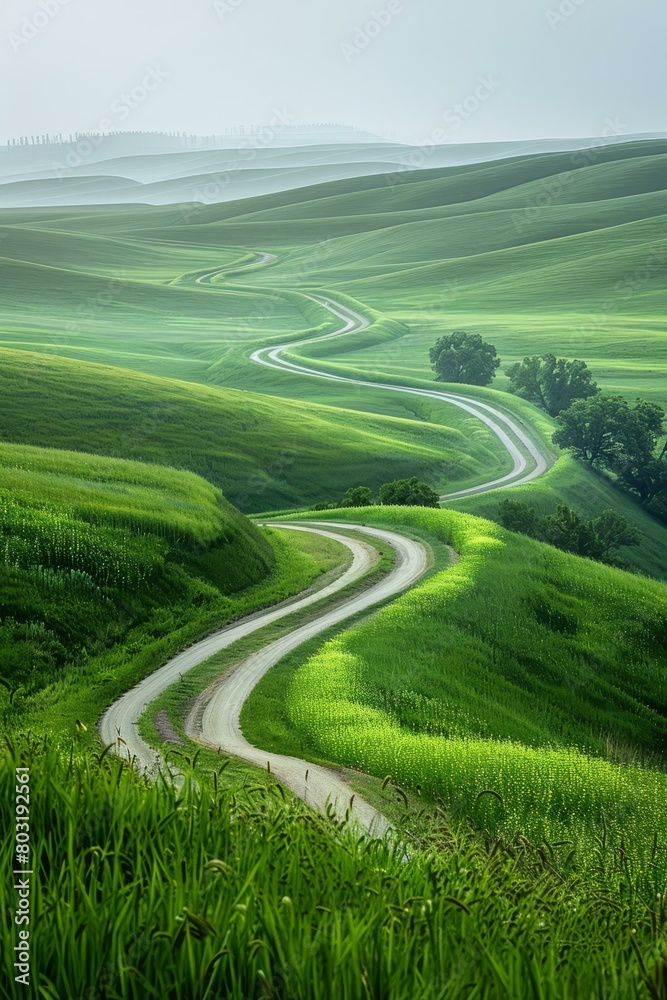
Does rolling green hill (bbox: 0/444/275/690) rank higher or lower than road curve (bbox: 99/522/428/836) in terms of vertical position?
higher

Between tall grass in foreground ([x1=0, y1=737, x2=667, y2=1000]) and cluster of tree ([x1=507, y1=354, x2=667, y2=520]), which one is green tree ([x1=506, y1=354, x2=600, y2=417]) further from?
tall grass in foreground ([x1=0, y1=737, x2=667, y2=1000])

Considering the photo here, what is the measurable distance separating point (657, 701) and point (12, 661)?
25590 millimetres

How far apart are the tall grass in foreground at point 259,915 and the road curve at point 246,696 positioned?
112 inches

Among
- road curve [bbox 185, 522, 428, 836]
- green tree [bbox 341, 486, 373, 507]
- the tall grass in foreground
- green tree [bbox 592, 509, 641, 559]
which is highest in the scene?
the tall grass in foreground

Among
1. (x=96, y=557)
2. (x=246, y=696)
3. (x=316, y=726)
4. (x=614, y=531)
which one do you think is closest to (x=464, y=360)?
(x=614, y=531)

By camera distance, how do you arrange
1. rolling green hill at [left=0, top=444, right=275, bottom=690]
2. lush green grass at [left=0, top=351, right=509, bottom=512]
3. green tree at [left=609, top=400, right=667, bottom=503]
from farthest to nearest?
green tree at [left=609, top=400, right=667, bottom=503], lush green grass at [left=0, top=351, right=509, bottom=512], rolling green hill at [left=0, top=444, right=275, bottom=690]

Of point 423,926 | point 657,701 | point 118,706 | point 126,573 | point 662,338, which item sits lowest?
point 657,701

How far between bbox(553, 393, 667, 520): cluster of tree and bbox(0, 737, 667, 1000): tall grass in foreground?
93479 millimetres

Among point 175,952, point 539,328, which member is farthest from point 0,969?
point 539,328

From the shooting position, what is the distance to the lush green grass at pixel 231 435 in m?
77.5

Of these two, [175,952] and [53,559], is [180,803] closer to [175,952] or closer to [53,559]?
[175,952]

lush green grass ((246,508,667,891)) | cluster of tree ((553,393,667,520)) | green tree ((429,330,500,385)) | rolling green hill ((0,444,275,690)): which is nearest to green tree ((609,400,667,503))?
cluster of tree ((553,393,667,520))

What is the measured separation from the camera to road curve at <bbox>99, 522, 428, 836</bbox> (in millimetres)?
16328

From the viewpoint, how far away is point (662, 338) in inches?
6024
